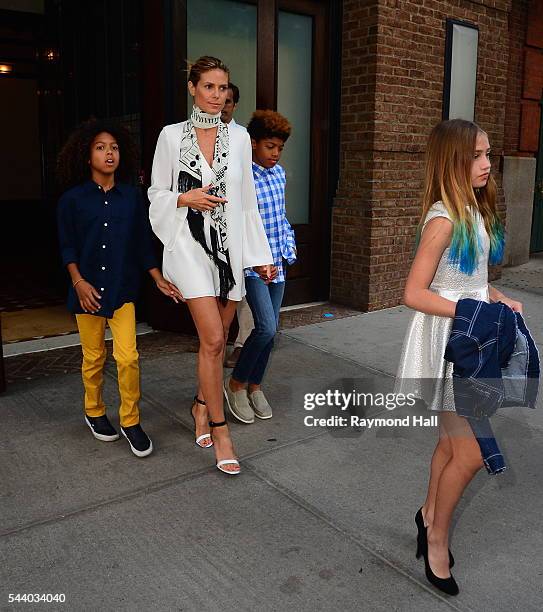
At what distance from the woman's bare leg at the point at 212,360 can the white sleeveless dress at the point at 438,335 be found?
119 centimetres

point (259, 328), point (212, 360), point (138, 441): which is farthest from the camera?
point (259, 328)

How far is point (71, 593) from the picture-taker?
264 centimetres

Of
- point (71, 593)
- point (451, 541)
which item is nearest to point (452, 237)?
point (451, 541)

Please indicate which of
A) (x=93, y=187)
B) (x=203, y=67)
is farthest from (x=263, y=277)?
(x=203, y=67)

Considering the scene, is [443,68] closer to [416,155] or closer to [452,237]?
[416,155]

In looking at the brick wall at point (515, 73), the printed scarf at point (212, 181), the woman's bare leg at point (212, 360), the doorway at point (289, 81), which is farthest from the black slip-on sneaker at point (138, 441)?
the brick wall at point (515, 73)

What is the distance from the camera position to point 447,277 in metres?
2.61

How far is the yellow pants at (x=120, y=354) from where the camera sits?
3746 millimetres

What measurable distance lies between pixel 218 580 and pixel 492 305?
1499 mm

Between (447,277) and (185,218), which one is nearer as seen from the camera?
(447,277)

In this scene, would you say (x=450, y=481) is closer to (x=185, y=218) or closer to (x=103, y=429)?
(x=185, y=218)

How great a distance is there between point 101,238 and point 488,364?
2175 millimetres

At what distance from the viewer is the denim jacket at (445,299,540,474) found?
2.43 m

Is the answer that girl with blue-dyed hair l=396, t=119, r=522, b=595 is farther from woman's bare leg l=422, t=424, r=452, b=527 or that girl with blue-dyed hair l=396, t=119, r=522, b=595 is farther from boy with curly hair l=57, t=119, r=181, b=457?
boy with curly hair l=57, t=119, r=181, b=457
